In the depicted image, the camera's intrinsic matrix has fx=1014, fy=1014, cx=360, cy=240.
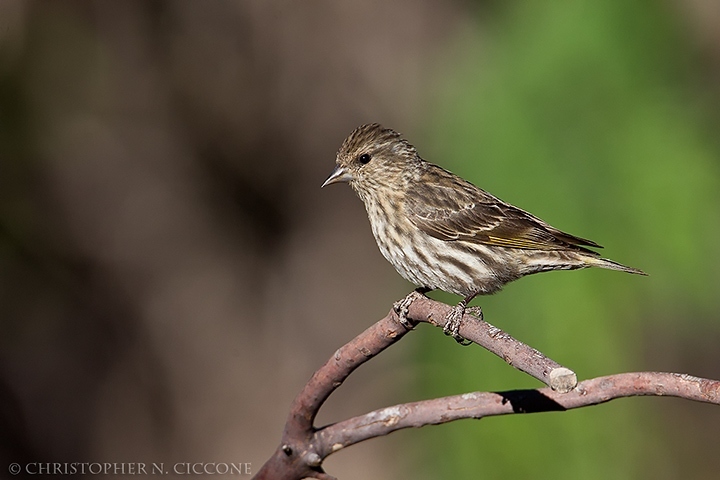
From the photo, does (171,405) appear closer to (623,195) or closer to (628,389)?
(623,195)

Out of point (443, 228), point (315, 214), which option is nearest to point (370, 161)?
point (443, 228)

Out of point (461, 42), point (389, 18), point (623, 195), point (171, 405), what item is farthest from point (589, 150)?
point (171, 405)

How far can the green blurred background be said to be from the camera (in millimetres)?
5121

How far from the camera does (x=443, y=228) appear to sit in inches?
188

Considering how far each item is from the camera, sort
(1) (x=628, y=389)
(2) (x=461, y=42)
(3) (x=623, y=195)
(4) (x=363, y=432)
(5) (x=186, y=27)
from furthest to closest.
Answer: (5) (x=186, y=27), (2) (x=461, y=42), (3) (x=623, y=195), (4) (x=363, y=432), (1) (x=628, y=389)

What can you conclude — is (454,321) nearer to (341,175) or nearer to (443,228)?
(443,228)

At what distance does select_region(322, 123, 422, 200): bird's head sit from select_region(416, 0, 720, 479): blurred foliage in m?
0.58

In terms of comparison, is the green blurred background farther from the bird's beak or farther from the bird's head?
the bird's beak

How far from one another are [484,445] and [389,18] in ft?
11.9

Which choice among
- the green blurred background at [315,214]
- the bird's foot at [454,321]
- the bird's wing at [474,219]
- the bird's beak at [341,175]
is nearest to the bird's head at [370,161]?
the bird's beak at [341,175]

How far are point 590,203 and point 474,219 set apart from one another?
71 centimetres

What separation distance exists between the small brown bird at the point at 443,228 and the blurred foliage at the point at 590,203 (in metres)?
0.36

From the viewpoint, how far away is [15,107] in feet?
21.5

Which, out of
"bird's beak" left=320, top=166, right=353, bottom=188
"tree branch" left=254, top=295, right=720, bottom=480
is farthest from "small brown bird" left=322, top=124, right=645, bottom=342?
"tree branch" left=254, top=295, right=720, bottom=480
